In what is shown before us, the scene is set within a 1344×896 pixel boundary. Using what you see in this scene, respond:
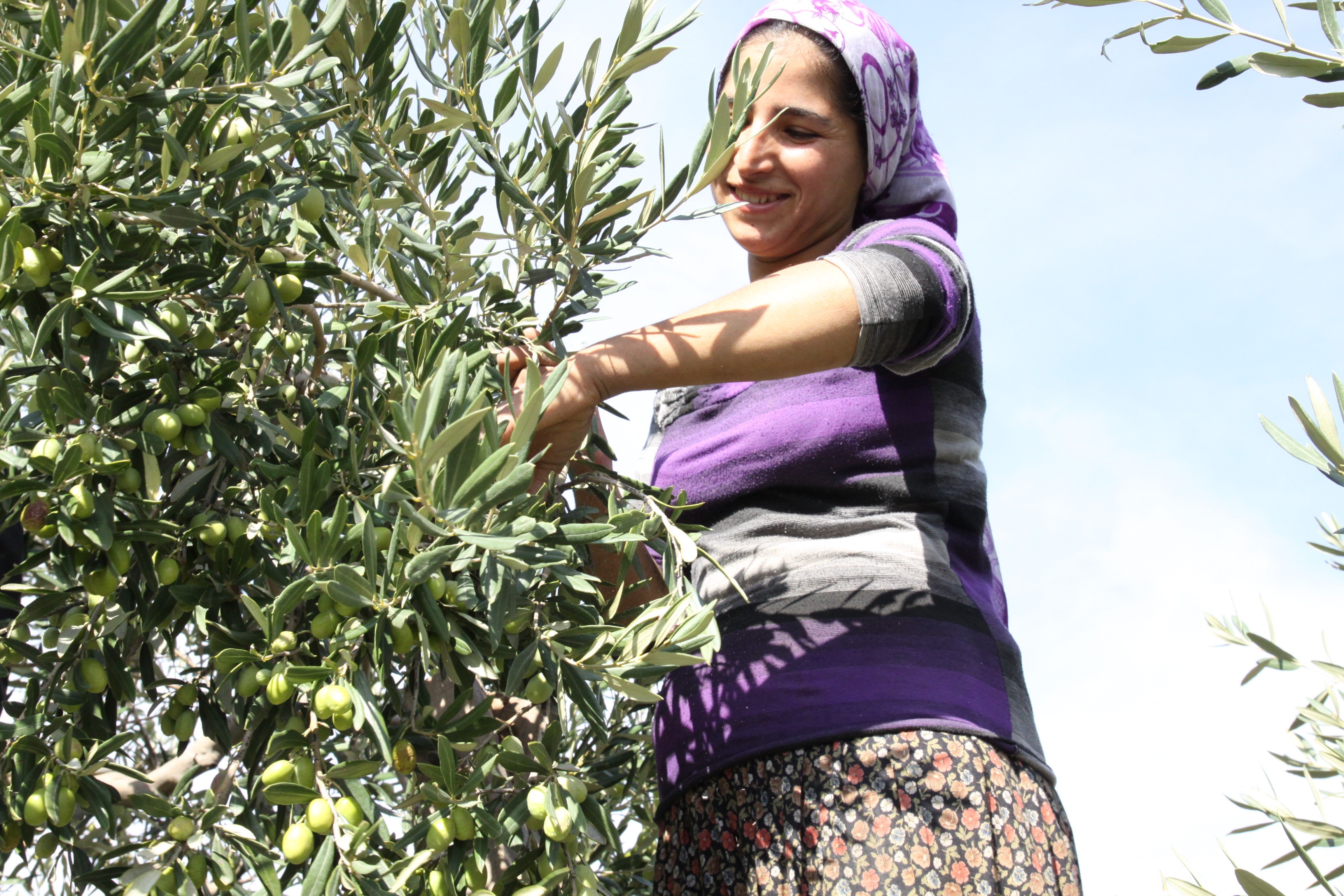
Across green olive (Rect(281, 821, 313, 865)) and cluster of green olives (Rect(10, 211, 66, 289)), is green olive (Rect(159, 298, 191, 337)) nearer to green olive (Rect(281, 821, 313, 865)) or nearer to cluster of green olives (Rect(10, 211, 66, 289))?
cluster of green olives (Rect(10, 211, 66, 289))

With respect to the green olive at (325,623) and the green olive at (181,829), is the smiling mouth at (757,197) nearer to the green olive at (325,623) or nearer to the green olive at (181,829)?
the green olive at (325,623)

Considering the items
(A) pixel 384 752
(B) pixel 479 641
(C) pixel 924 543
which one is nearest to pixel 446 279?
(B) pixel 479 641

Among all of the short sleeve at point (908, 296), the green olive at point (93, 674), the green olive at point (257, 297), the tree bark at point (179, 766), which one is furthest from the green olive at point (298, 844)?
the short sleeve at point (908, 296)

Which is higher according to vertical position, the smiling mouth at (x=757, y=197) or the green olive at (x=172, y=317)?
the green olive at (x=172, y=317)

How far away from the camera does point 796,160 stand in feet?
6.06

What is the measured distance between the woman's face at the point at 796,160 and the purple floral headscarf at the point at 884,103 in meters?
0.03

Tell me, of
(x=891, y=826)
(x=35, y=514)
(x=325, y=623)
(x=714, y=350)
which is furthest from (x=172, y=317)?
(x=891, y=826)

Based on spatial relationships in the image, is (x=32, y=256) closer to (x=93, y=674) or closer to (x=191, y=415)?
(x=191, y=415)

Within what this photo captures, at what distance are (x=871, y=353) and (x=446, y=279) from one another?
531mm

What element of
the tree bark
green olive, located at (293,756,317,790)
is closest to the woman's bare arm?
green olive, located at (293,756,317,790)

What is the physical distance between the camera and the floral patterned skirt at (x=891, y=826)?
4.55 feet

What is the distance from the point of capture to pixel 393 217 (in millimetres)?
1424

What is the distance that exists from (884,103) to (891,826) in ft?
3.62

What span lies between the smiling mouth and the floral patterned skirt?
0.89 m
